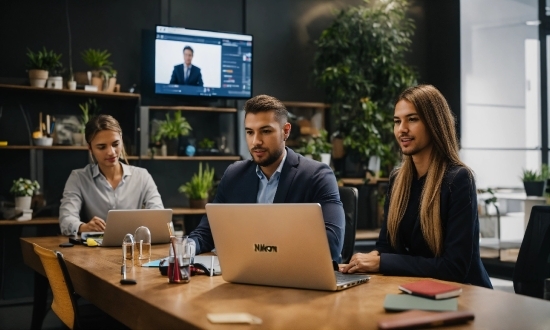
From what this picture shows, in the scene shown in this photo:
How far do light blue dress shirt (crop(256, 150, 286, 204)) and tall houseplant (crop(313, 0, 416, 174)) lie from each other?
3.15m

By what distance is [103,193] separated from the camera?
13.0 feet

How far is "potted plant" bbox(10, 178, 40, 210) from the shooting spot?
497 cm

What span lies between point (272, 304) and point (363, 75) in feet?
16.2

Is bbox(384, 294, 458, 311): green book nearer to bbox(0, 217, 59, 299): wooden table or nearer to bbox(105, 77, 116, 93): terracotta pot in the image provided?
bbox(0, 217, 59, 299): wooden table

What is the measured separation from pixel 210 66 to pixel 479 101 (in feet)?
10.5

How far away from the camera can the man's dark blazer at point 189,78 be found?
5.66 metres

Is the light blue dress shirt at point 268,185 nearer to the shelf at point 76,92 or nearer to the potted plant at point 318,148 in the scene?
the shelf at point 76,92

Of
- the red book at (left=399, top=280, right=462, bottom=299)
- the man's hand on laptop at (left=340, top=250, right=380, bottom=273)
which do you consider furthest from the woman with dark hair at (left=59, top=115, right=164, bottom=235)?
the red book at (left=399, top=280, right=462, bottom=299)

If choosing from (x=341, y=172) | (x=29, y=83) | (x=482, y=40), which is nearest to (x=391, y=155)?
(x=341, y=172)

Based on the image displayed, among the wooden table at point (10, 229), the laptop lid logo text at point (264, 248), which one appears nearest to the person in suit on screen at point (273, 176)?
the laptop lid logo text at point (264, 248)

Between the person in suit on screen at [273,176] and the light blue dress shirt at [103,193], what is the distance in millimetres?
1074

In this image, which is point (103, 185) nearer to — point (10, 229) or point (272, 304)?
point (10, 229)

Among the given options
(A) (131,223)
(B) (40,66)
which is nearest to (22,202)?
(B) (40,66)

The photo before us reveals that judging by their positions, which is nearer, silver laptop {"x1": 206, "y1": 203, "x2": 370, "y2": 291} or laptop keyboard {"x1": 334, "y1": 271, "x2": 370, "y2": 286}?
silver laptop {"x1": 206, "y1": 203, "x2": 370, "y2": 291}
